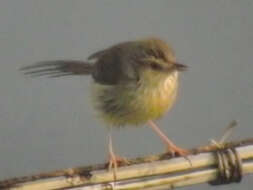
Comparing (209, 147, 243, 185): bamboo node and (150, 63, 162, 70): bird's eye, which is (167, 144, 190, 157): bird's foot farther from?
(150, 63, 162, 70): bird's eye

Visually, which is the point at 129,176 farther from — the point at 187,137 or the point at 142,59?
the point at 187,137

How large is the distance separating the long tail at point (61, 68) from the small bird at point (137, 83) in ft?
0.49

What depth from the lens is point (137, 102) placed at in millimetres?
2971

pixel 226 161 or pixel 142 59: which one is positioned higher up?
pixel 142 59

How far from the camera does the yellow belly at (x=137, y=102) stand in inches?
117

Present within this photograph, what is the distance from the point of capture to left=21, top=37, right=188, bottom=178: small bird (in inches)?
116

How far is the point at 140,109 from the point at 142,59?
8.2 inches

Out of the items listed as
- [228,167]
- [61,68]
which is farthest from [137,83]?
[228,167]

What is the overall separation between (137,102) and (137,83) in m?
0.09

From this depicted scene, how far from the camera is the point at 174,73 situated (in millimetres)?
2975

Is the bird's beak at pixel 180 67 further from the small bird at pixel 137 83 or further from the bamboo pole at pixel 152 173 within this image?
the bamboo pole at pixel 152 173

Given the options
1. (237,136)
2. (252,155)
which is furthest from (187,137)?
(252,155)

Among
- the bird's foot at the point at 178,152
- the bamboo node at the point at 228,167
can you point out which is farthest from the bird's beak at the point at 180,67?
the bamboo node at the point at 228,167

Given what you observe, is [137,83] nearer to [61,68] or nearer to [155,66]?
[155,66]
